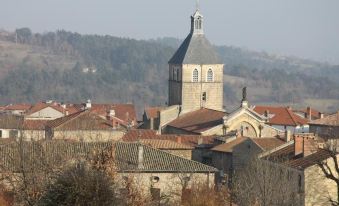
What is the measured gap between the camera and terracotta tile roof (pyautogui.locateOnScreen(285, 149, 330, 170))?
45594 mm

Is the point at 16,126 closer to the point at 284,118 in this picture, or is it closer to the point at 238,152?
the point at 284,118

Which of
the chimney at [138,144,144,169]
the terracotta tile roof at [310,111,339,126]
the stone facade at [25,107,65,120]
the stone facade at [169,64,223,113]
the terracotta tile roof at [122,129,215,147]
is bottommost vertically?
the chimney at [138,144,144,169]

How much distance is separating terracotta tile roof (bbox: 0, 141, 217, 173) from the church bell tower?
29975 millimetres

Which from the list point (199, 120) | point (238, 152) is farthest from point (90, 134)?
point (199, 120)

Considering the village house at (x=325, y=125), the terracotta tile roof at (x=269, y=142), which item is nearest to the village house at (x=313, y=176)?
the terracotta tile roof at (x=269, y=142)

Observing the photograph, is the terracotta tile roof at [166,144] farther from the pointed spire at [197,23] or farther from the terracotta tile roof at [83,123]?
the pointed spire at [197,23]

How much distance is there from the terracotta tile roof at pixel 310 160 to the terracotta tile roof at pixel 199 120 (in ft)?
74.1

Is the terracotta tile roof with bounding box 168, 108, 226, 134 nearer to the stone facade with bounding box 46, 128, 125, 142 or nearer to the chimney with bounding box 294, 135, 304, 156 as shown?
the stone facade with bounding box 46, 128, 125, 142

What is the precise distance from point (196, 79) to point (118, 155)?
33114mm

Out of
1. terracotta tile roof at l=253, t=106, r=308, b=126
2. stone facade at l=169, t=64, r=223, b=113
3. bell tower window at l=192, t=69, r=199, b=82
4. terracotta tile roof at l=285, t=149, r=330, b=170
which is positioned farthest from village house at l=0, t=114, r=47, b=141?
terracotta tile roof at l=285, t=149, r=330, b=170

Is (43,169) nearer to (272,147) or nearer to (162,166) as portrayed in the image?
(162,166)

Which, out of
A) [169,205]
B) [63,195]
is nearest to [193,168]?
[169,205]

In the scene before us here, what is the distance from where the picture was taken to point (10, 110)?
109438 millimetres

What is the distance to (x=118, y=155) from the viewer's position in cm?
4709
